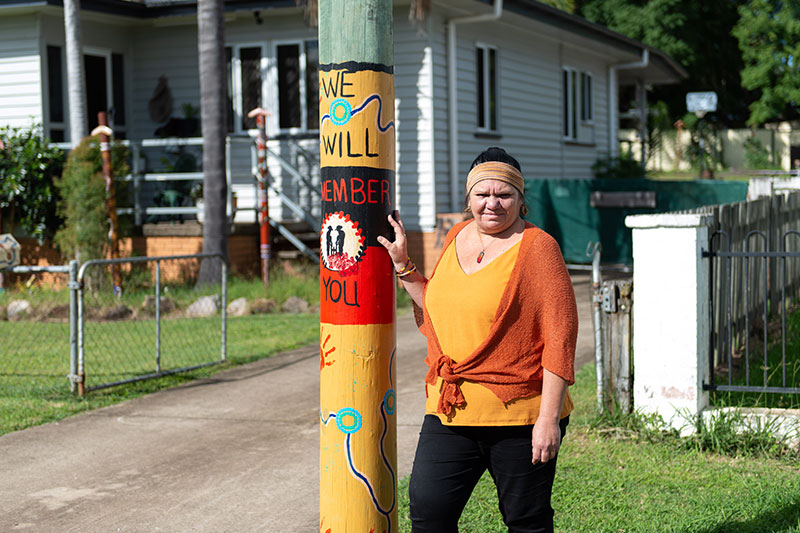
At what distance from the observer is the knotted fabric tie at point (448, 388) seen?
3.49m

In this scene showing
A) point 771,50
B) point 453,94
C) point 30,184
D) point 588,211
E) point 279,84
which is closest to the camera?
point 30,184

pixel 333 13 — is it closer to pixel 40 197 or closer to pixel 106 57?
pixel 40 197

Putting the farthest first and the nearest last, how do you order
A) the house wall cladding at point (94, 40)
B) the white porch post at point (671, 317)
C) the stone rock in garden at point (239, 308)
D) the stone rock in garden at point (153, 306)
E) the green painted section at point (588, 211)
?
the green painted section at point (588, 211), the house wall cladding at point (94, 40), the stone rock in garden at point (239, 308), the stone rock in garden at point (153, 306), the white porch post at point (671, 317)

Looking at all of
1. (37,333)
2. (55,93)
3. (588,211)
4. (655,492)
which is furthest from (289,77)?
(655,492)

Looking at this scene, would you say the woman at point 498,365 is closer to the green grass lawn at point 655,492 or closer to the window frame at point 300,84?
the green grass lawn at point 655,492

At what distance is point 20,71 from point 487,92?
27.1ft

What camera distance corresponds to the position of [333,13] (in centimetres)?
330

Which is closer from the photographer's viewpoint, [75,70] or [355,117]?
[355,117]

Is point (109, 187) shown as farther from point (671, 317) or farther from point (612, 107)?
point (612, 107)

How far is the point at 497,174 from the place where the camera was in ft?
11.6

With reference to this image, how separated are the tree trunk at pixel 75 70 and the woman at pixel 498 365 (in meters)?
12.8

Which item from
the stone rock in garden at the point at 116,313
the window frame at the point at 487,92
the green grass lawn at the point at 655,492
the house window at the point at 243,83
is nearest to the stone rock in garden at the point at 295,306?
the stone rock in garden at the point at 116,313

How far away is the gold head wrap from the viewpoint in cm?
354

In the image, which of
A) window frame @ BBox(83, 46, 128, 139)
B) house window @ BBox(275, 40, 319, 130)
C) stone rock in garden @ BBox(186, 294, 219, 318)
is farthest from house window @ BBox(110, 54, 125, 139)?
stone rock in garden @ BBox(186, 294, 219, 318)
